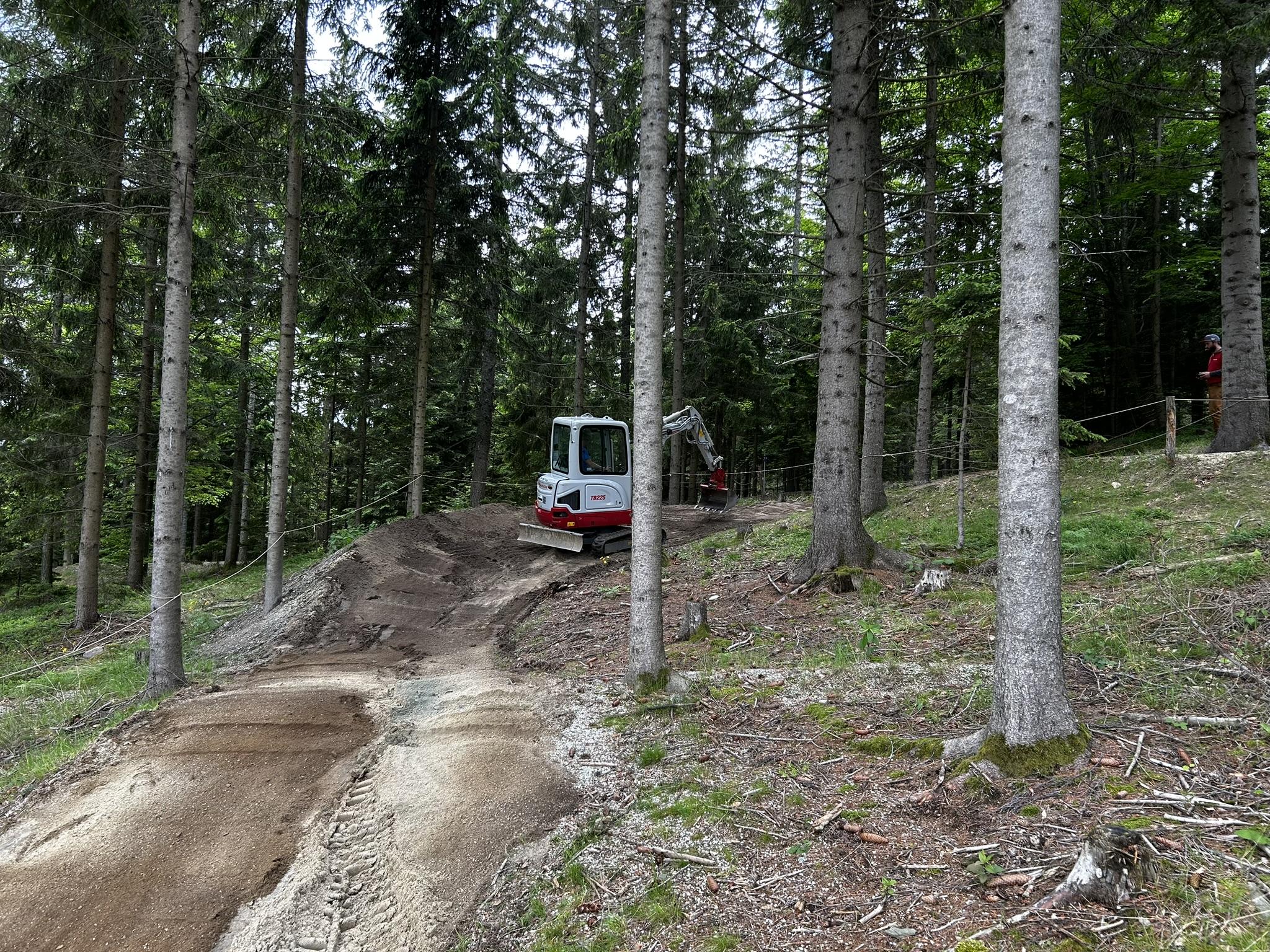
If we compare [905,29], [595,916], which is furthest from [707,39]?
[595,916]

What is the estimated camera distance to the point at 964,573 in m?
8.06

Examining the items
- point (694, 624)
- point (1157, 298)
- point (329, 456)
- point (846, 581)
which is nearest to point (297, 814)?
point (694, 624)

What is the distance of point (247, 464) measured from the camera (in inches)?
776

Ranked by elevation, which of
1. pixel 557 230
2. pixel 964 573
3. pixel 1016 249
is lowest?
pixel 964 573

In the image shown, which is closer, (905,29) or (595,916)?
(595,916)

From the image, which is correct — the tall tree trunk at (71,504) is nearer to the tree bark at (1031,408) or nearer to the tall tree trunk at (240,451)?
the tall tree trunk at (240,451)

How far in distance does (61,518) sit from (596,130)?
1567cm

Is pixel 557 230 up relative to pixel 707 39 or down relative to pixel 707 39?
up

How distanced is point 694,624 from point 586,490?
6034 mm

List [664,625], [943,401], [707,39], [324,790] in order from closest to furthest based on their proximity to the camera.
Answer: [324,790] < [664,625] < [707,39] < [943,401]

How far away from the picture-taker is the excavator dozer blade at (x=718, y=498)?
16.1 metres

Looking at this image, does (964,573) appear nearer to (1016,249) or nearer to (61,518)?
(1016,249)

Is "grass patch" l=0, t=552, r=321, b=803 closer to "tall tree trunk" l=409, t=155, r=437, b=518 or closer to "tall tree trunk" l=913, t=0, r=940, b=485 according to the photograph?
"tall tree trunk" l=409, t=155, r=437, b=518

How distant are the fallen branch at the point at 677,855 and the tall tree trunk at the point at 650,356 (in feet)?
7.13
